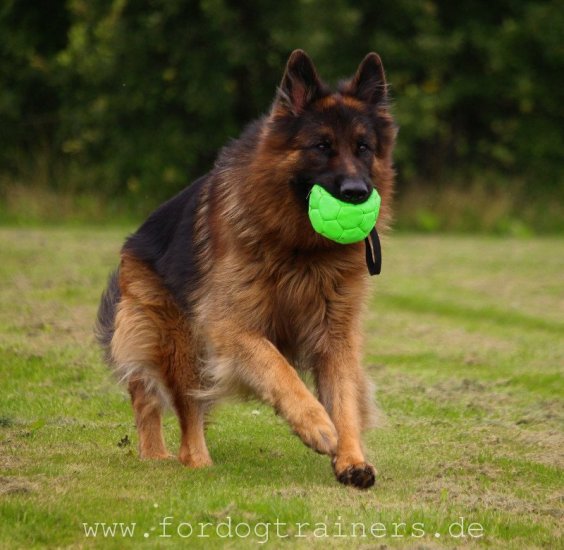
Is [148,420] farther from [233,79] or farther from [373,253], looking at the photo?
[233,79]

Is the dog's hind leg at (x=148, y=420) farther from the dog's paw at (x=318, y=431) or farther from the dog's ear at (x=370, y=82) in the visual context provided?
the dog's ear at (x=370, y=82)

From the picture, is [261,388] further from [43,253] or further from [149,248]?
[43,253]

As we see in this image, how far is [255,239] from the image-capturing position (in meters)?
5.87

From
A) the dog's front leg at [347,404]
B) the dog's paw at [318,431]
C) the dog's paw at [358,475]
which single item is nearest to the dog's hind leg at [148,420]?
the dog's front leg at [347,404]

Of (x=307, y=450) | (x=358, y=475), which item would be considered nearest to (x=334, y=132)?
(x=358, y=475)

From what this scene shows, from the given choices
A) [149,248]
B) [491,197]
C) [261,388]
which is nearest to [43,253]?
[149,248]

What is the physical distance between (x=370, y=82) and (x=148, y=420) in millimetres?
2332

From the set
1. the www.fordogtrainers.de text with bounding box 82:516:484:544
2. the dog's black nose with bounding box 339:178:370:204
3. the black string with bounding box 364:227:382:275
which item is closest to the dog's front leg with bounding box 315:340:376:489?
the black string with bounding box 364:227:382:275

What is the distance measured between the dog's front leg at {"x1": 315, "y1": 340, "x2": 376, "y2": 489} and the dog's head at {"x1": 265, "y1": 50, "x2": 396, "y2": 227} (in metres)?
0.89

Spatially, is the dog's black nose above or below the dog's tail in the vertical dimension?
above

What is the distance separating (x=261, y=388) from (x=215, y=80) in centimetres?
1887

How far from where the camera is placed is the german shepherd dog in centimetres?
568

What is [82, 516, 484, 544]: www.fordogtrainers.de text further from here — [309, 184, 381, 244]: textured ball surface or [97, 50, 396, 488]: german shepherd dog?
[309, 184, 381, 244]: textured ball surface

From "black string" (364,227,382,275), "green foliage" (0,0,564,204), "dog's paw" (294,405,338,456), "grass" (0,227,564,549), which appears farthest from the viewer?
"green foliage" (0,0,564,204)
